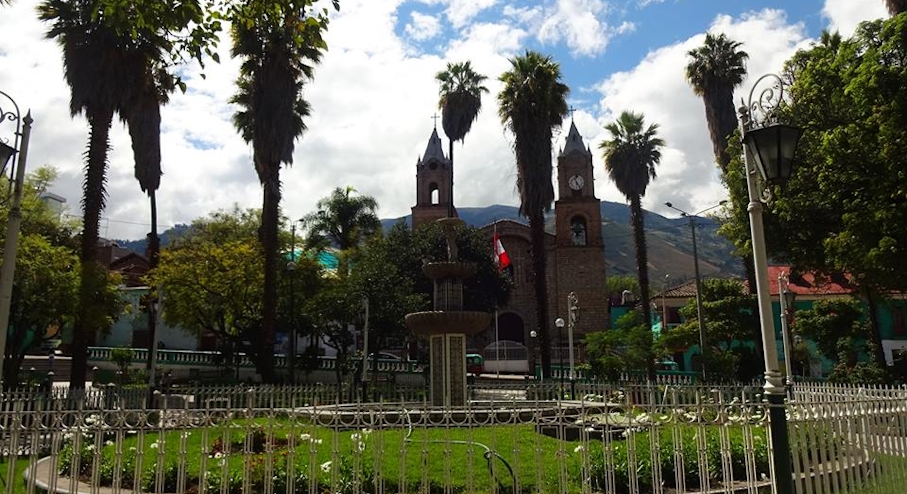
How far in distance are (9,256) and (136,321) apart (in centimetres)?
3542

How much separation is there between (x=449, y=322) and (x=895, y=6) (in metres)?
16.7

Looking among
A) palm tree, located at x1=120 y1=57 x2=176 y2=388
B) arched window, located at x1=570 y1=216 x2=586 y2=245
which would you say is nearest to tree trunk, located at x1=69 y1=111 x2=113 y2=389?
palm tree, located at x1=120 y1=57 x2=176 y2=388

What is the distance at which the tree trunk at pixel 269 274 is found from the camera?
877 inches

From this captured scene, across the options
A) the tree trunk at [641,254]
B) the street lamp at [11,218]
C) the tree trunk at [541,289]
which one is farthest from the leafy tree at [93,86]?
the tree trunk at [641,254]

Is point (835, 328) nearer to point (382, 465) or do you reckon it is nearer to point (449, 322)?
point (449, 322)

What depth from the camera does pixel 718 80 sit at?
28812mm

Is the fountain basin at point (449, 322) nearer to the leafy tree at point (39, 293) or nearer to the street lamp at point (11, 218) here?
the street lamp at point (11, 218)

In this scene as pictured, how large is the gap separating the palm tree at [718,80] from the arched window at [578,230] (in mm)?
18716

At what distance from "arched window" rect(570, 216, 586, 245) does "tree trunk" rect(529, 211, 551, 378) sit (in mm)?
20572

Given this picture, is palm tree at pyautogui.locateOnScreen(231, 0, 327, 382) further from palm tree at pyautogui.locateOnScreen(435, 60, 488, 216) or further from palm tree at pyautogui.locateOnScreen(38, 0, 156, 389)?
palm tree at pyautogui.locateOnScreen(435, 60, 488, 216)

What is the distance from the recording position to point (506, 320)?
161ft

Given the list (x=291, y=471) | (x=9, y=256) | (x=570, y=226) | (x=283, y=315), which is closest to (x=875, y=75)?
(x=291, y=471)

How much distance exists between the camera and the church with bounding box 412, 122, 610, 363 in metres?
46.0

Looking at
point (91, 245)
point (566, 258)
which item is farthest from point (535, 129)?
point (566, 258)
